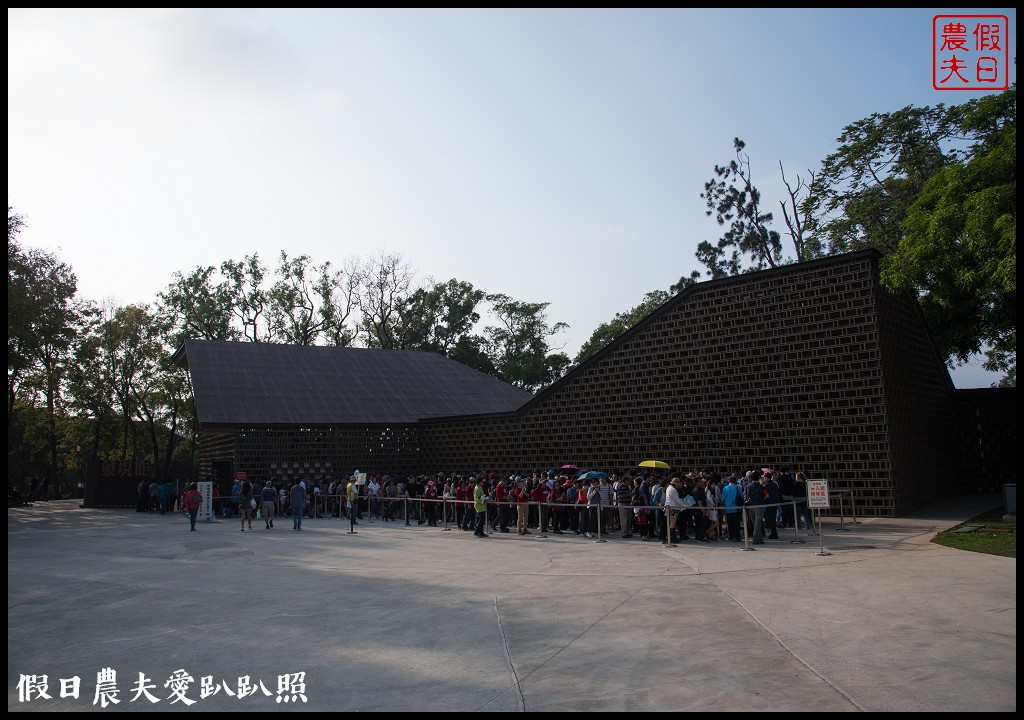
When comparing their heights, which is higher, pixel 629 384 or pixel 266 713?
pixel 629 384

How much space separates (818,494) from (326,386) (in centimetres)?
2472

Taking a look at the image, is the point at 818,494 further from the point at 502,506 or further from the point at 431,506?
the point at 431,506

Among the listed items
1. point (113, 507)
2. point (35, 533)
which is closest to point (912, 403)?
point (35, 533)

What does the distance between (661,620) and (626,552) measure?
6.18 metres

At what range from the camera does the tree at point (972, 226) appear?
1321 centimetres

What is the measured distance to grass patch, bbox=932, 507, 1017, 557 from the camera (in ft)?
40.1

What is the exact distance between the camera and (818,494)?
13.2m

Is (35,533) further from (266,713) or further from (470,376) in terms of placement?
(470,376)

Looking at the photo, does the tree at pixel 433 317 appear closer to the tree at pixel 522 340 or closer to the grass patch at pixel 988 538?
the tree at pixel 522 340

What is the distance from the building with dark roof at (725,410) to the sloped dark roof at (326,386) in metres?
0.14

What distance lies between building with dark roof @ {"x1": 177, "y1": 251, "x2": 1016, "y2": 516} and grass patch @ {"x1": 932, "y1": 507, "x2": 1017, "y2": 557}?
257cm

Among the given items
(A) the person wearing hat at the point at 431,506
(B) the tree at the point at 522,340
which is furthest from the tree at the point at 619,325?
(A) the person wearing hat at the point at 431,506

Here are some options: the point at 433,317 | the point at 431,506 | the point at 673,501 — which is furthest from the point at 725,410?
the point at 433,317

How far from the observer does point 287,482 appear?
28562mm
